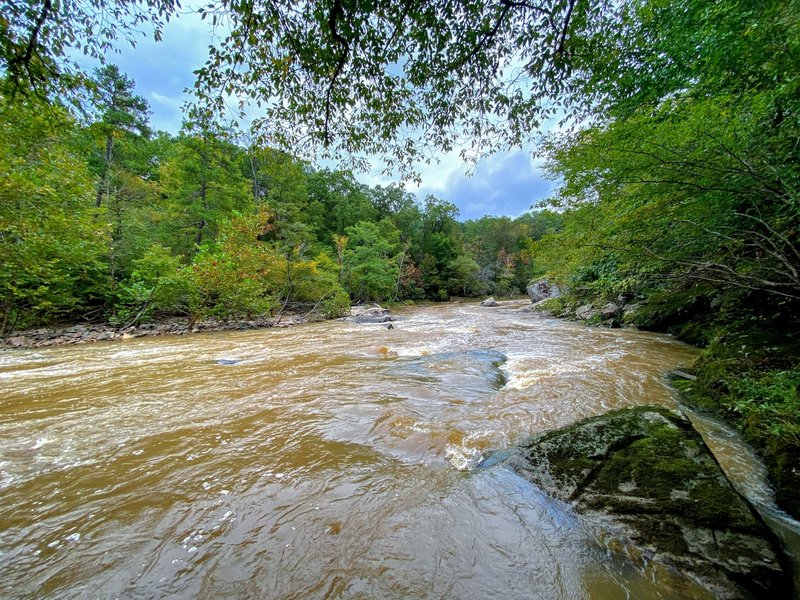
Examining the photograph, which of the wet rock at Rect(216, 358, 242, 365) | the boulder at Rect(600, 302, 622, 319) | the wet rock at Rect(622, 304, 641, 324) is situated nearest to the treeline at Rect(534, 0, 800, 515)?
the wet rock at Rect(622, 304, 641, 324)

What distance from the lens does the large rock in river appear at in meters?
1.32

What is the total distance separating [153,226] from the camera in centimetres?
1437

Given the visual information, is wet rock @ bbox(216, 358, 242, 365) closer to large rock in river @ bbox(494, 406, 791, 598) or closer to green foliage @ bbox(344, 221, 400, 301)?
large rock in river @ bbox(494, 406, 791, 598)

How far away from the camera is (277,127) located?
3.86 metres

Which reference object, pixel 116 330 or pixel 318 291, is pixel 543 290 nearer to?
pixel 318 291

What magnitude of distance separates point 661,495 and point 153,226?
19.2 m

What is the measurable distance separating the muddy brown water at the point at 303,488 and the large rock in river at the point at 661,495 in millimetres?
126

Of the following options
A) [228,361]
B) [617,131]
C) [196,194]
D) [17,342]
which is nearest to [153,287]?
[17,342]

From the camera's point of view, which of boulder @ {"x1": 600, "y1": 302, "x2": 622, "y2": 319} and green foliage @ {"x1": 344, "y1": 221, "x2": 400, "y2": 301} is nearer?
boulder @ {"x1": 600, "y1": 302, "x2": 622, "y2": 319}

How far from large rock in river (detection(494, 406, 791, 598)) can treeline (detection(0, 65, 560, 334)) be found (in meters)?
4.31

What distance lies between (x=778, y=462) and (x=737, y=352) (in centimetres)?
245

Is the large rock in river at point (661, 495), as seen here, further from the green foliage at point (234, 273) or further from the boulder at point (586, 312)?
the green foliage at point (234, 273)

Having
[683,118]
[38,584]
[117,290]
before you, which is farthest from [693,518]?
[117,290]

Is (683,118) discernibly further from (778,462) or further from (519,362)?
(519,362)
